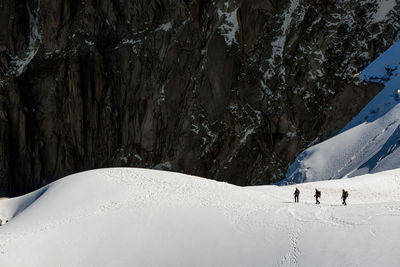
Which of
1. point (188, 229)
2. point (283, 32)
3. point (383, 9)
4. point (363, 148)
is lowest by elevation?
point (188, 229)

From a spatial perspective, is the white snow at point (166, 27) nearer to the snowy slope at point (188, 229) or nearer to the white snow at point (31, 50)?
the white snow at point (31, 50)

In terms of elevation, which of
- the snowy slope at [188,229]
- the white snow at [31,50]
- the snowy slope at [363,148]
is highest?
the white snow at [31,50]

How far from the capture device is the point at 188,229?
19.1m

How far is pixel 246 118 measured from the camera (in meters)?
46.3

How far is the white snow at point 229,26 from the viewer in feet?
155

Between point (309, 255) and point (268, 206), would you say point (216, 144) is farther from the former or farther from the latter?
point (309, 255)

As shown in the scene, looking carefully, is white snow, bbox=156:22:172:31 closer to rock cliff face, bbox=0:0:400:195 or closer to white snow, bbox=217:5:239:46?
rock cliff face, bbox=0:0:400:195

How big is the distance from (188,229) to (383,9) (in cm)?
3144

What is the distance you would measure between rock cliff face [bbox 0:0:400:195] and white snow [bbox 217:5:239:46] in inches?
3.5

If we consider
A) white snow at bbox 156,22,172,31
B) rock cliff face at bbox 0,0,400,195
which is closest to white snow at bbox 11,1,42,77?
rock cliff face at bbox 0,0,400,195

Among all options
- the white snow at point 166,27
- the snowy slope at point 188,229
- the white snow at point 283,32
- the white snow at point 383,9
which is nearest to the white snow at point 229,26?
the white snow at point 283,32

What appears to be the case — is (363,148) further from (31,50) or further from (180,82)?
(31,50)

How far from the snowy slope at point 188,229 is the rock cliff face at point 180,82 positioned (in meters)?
22.2

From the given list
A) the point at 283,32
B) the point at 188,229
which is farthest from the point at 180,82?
the point at 188,229
